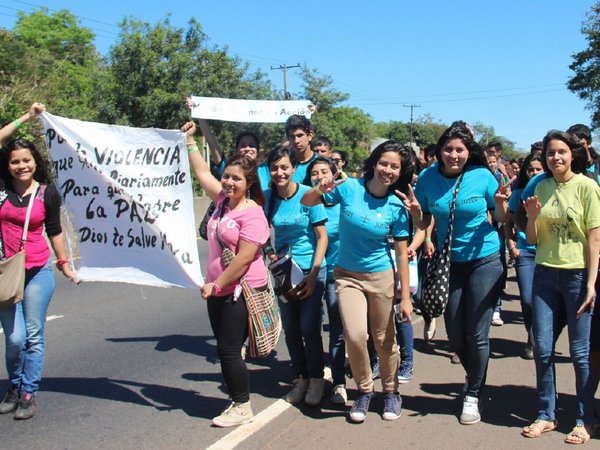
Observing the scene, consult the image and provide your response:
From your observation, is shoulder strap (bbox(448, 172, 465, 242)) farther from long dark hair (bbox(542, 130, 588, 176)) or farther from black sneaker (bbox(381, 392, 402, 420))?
black sneaker (bbox(381, 392, 402, 420))

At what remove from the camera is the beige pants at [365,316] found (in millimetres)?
4605

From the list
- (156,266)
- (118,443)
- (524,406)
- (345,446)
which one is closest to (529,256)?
(524,406)

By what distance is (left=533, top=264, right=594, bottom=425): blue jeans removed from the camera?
4332mm

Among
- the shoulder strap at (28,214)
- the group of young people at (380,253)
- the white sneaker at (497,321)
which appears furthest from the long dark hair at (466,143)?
the white sneaker at (497,321)

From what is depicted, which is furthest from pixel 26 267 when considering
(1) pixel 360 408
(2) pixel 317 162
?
(1) pixel 360 408

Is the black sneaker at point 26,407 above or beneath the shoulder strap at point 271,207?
beneath

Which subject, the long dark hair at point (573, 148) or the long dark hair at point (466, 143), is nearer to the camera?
the long dark hair at point (573, 148)

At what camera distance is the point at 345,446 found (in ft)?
14.1

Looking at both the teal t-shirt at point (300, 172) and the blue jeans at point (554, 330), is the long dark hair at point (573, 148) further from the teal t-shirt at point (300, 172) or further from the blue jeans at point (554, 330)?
the teal t-shirt at point (300, 172)

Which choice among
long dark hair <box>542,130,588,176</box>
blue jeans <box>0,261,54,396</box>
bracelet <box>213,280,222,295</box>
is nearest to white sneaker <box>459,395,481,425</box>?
long dark hair <box>542,130,588,176</box>

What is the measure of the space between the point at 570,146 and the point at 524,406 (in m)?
1.86

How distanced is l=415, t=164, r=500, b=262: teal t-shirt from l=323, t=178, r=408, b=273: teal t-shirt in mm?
279

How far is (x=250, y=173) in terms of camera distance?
460cm

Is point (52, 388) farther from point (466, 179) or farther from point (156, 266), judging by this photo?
point (466, 179)
